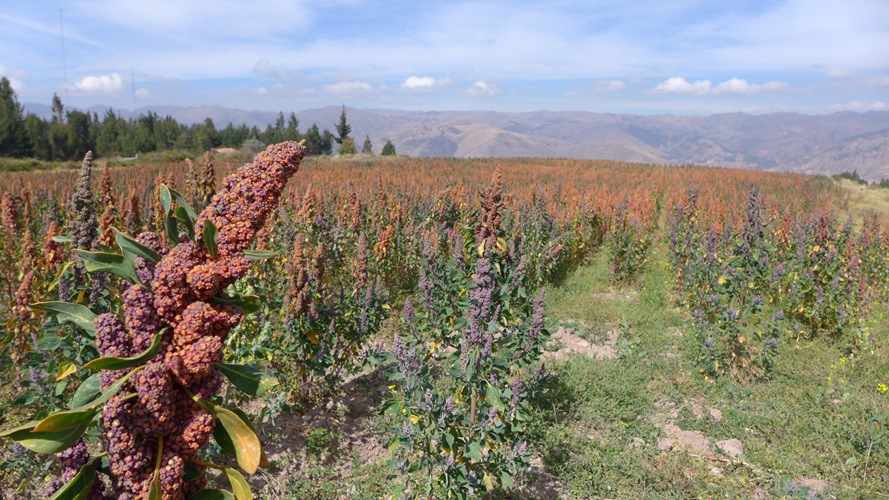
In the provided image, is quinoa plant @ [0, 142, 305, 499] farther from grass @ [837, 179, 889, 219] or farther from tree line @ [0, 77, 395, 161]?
tree line @ [0, 77, 395, 161]

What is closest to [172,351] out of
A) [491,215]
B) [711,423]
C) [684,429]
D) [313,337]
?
[491,215]

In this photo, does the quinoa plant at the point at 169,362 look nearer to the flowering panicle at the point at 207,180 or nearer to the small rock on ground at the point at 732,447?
the small rock on ground at the point at 732,447

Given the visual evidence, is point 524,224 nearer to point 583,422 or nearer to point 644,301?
point 644,301

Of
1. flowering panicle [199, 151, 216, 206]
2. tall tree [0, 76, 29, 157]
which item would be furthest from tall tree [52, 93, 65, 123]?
flowering panicle [199, 151, 216, 206]

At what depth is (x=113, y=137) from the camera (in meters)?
53.0

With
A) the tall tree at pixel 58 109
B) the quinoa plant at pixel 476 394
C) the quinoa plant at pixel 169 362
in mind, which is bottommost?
the quinoa plant at pixel 476 394

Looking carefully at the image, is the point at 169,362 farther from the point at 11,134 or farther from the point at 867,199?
the point at 11,134

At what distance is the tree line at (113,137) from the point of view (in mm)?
41938

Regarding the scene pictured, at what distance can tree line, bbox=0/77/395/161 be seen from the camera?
41.9 m

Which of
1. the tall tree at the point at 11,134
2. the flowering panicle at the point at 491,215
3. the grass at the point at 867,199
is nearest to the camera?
the flowering panicle at the point at 491,215

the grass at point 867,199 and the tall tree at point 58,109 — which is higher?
the tall tree at point 58,109

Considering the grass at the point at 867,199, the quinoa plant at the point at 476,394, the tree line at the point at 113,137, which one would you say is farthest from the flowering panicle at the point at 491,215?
the tree line at the point at 113,137

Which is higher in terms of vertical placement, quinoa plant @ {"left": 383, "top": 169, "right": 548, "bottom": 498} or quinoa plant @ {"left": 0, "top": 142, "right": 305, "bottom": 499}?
quinoa plant @ {"left": 0, "top": 142, "right": 305, "bottom": 499}

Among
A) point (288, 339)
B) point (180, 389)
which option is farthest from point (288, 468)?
point (180, 389)
